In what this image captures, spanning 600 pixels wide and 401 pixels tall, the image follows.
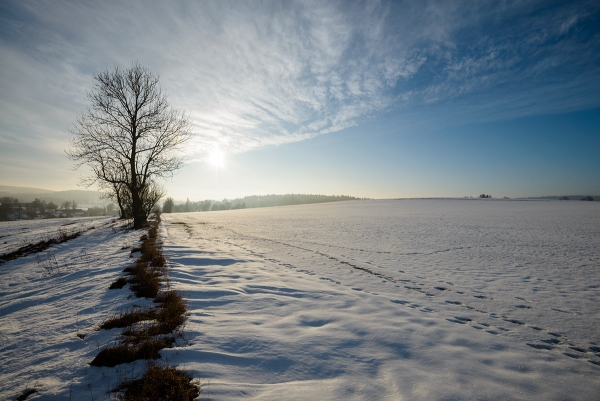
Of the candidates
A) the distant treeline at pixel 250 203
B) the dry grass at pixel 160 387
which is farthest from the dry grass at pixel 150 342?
the distant treeline at pixel 250 203

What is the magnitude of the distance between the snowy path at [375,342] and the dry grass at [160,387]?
0.66 ft

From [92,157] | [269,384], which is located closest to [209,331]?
[269,384]

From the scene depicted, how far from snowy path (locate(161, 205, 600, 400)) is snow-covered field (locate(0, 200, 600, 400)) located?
0.03 meters

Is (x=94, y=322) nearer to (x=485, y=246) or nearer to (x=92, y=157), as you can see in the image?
(x=485, y=246)

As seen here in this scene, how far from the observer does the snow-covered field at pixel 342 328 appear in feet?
10.7

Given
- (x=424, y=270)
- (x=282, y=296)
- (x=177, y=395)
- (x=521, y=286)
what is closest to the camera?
(x=177, y=395)

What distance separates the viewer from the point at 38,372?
132 inches

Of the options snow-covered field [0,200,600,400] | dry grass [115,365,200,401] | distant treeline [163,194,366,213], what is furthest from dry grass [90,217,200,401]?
distant treeline [163,194,366,213]

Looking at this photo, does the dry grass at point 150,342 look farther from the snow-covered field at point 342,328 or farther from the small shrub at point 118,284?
the snow-covered field at point 342,328

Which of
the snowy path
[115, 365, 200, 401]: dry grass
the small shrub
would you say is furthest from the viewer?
the small shrub

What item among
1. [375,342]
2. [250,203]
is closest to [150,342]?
[375,342]

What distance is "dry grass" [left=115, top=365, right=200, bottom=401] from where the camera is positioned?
2.80 meters

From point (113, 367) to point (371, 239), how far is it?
1482 centimetres

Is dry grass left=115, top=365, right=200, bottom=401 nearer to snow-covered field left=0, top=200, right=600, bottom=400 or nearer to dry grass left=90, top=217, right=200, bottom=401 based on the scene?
dry grass left=90, top=217, right=200, bottom=401
